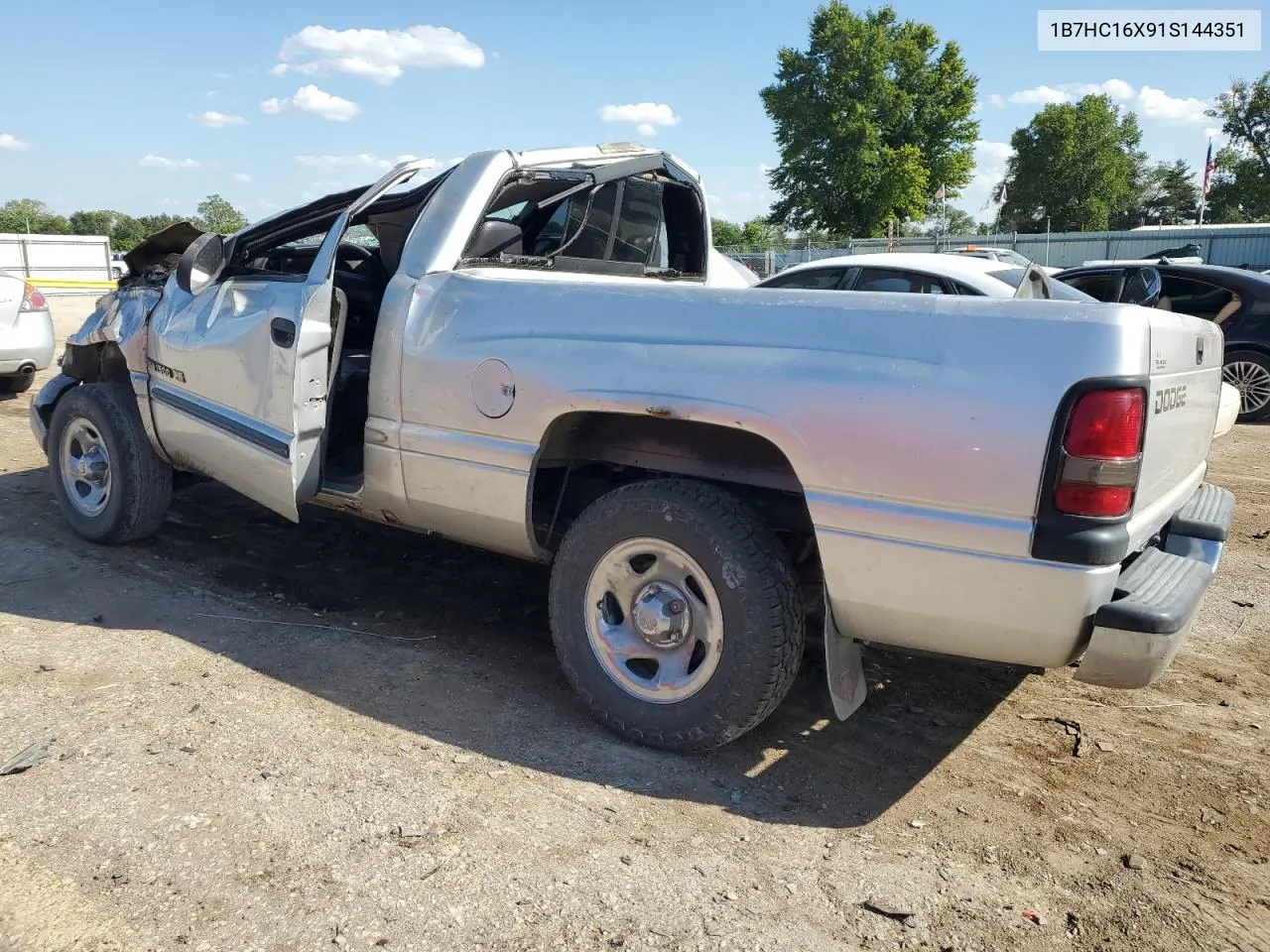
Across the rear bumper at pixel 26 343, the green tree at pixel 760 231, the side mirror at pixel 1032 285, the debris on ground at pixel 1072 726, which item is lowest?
the debris on ground at pixel 1072 726

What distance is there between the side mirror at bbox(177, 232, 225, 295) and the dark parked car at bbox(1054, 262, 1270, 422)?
8.66 metres

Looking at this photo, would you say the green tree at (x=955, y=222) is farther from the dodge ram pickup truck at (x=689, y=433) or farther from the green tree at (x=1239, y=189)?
the dodge ram pickup truck at (x=689, y=433)

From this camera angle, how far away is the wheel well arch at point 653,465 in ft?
10.6

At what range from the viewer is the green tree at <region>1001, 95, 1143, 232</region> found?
67312 millimetres

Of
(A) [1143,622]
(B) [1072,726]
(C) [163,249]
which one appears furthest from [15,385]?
(A) [1143,622]

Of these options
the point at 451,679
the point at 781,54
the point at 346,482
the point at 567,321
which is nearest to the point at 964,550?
the point at 567,321

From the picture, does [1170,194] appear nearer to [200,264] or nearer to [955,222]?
[955,222]

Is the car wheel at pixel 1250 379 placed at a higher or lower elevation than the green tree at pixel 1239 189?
lower

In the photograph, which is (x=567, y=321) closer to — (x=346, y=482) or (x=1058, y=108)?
(x=346, y=482)

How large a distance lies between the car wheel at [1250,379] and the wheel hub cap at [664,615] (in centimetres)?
917

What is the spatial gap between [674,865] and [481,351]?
6.17 ft

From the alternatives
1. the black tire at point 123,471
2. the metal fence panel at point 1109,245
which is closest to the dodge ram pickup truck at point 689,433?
the black tire at point 123,471

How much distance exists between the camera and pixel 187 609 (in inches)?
174

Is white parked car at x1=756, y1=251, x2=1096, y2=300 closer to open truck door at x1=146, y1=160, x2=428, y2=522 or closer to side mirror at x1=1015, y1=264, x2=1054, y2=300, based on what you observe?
side mirror at x1=1015, y1=264, x2=1054, y2=300
